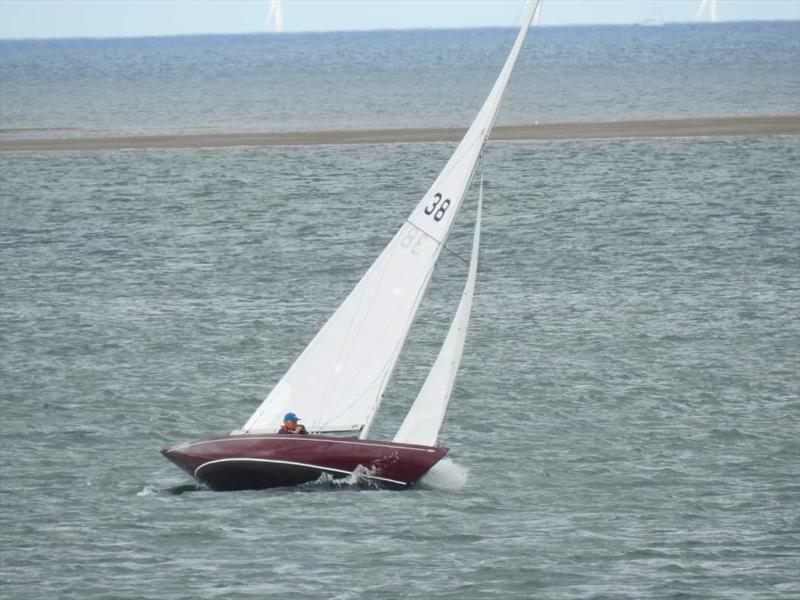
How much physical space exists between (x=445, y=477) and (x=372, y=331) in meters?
3.67

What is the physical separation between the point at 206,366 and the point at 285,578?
18.6m

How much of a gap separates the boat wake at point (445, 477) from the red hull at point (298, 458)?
132 cm

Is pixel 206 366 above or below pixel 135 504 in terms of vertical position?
above

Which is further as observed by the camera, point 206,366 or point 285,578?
point 206,366

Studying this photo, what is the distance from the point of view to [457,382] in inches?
1774

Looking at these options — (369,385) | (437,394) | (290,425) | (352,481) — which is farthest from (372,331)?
(352,481)

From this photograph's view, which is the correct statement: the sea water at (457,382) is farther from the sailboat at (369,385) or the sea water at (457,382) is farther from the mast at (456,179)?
the mast at (456,179)

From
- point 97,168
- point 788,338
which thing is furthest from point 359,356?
point 97,168

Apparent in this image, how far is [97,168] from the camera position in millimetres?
102500

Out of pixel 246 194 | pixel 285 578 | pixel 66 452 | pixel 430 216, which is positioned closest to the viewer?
pixel 285 578

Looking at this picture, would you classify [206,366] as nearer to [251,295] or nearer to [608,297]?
[251,295]

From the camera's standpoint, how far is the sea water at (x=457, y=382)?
3017 cm

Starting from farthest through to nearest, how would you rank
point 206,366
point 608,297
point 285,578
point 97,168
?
point 97,168, point 608,297, point 206,366, point 285,578

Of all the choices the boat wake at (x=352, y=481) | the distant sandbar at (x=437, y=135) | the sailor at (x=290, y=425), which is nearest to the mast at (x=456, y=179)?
the boat wake at (x=352, y=481)
